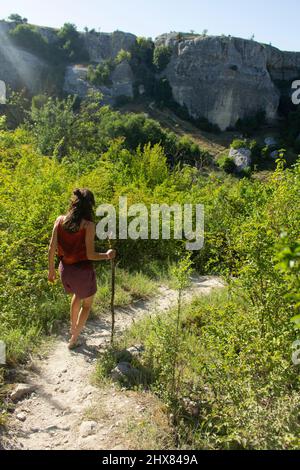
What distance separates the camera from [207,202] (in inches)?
295

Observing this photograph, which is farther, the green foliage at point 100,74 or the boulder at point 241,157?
the green foliage at point 100,74

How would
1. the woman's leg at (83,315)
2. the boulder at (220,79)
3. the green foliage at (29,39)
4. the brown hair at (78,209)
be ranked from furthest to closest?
the green foliage at (29,39) → the boulder at (220,79) → the woman's leg at (83,315) → the brown hair at (78,209)

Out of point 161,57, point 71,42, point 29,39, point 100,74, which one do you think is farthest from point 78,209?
point 71,42

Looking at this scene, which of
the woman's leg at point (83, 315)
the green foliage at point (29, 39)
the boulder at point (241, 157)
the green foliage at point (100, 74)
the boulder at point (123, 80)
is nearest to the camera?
the woman's leg at point (83, 315)

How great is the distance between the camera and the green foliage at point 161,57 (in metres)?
53.3

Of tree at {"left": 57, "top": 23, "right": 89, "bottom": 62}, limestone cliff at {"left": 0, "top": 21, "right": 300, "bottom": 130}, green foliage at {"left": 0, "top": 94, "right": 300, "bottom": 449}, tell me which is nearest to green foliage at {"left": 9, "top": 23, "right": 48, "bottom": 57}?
limestone cliff at {"left": 0, "top": 21, "right": 300, "bottom": 130}

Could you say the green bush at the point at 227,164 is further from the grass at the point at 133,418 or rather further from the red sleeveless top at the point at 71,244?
the grass at the point at 133,418

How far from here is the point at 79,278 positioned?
3.64m

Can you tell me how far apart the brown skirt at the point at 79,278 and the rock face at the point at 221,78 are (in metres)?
50.4

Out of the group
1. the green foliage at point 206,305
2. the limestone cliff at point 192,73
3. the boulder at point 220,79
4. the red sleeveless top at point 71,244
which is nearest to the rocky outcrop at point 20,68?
the limestone cliff at point 192,73

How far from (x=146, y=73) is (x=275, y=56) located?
20.3 m

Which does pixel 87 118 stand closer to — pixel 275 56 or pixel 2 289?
pixel 2 289

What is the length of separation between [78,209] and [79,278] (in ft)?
2.24

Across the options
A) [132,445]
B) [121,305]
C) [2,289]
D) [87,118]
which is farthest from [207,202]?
[87,118]
